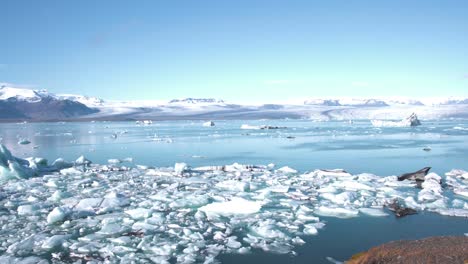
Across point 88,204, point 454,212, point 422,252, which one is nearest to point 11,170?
point 88,204

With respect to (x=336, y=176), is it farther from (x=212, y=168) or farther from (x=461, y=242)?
(x=461, y=242)

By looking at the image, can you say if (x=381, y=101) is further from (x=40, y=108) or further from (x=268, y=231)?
(x=268, y=231)

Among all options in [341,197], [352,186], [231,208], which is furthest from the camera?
[352,186]

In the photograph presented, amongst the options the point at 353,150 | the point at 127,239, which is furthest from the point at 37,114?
the point at 127,239

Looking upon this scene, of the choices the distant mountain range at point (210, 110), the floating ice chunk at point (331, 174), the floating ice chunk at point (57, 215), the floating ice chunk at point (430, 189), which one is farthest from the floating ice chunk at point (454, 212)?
the distant mountain range at point (210, 110)

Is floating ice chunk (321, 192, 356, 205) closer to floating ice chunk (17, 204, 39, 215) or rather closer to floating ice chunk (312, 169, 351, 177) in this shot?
floating ice chunk (312, 169, 351, 177)
